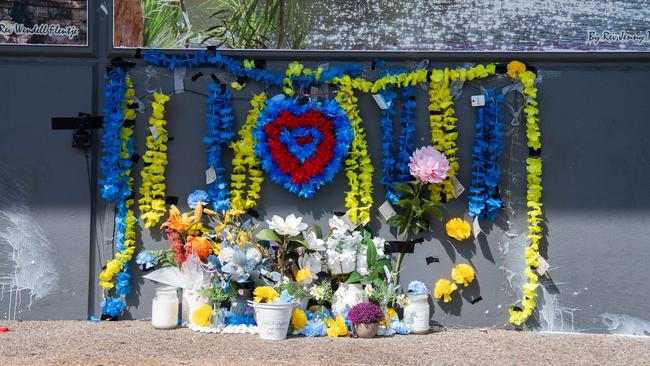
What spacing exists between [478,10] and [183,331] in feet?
11.4

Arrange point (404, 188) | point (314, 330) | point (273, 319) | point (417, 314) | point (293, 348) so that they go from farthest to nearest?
point (404, 188), point (417, 314), point (314, 330), point (273, 319), point (293, 348)

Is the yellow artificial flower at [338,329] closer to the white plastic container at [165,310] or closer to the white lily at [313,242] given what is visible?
the white lily at [313,242]

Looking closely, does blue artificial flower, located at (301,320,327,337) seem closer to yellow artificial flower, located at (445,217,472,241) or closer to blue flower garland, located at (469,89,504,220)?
yellow artificial flower, located at (445,217,472,241)

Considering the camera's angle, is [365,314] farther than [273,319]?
Result: Yes

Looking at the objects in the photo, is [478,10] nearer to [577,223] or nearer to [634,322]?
[577,223]

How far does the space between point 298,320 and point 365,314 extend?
51 cm

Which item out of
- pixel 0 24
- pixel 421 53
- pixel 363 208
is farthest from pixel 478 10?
pixel 0 24

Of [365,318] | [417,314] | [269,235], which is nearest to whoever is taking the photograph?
[365,318]

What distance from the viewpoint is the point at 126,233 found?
677 cm

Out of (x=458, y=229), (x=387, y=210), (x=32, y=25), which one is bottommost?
(x=458, y=229)

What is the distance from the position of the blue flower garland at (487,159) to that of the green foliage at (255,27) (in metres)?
1.60

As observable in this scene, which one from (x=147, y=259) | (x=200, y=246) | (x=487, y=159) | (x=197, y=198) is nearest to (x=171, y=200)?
(x=197, y=198)

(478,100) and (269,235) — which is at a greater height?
(478,100)

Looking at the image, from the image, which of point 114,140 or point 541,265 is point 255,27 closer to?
point 114,140
